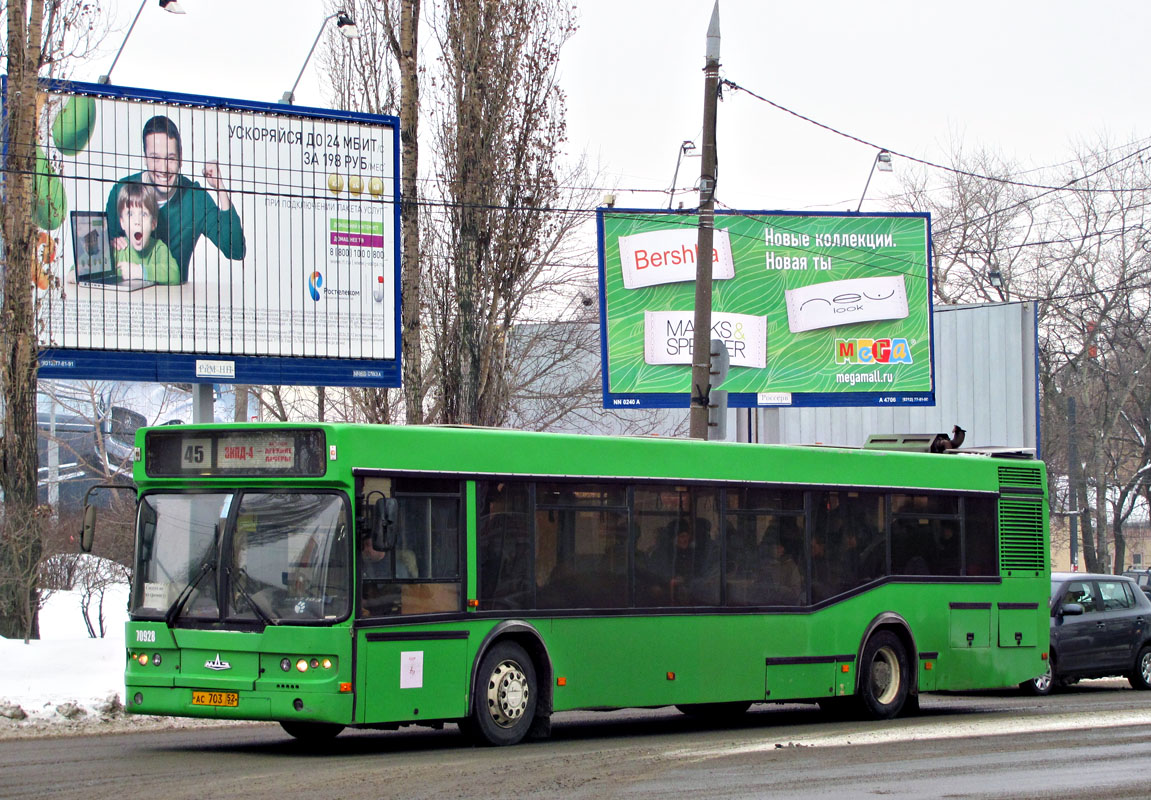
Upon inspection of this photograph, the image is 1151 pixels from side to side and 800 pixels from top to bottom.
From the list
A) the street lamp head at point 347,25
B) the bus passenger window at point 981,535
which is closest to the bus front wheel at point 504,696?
the bus passenger window at point 981,535

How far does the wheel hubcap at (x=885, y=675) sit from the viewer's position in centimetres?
1612

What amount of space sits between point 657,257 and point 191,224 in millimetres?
8693

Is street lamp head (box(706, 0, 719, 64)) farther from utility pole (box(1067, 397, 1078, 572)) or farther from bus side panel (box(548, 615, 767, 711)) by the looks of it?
utility pole (box(1067, 397, 1078, 572))

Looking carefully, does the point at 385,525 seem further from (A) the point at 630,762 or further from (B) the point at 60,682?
(B) the point at 60,682

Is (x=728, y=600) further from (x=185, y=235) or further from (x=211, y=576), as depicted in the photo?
(x=185, y=235)

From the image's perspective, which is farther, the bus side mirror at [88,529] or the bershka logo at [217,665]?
the bus side mirror at [88,529]

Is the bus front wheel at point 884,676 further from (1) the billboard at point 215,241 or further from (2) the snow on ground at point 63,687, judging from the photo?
(1) the billboard at point 215,241

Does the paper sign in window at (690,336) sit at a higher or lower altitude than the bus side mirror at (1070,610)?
higher

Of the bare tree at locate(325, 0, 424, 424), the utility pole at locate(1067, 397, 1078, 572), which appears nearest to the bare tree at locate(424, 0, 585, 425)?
the bare tree at locate(325, 0, 424, 424)

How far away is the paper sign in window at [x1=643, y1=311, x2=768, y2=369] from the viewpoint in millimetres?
26844

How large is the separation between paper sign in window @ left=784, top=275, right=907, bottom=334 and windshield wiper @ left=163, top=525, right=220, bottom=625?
17.1 m

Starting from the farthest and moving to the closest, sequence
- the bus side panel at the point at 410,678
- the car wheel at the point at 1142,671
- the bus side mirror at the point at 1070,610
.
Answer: the car wheel at the point at 1142,671 → the bus side mirror at the point at 1070,610 → the bus side panel at the point at 410,678

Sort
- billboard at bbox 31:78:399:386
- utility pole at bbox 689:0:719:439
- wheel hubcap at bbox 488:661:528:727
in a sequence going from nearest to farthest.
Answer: wheel hubcap at bbox 488:661:528:727
utility pole at bbox 689:0:719:439
billboard at bbox 31:78:399:386

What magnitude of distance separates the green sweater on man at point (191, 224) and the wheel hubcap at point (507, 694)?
10165mm
